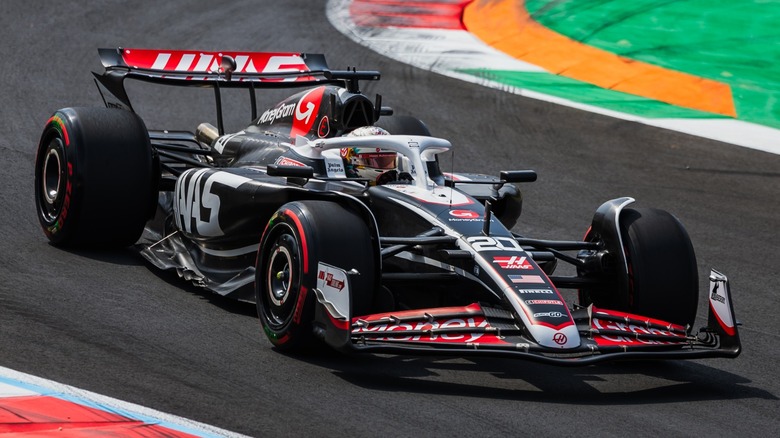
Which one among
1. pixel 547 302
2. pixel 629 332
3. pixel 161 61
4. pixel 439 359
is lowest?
pixel 439 359

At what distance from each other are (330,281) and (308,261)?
0.76 feet

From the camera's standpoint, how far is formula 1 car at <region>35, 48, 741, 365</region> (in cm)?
645

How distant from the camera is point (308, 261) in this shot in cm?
660

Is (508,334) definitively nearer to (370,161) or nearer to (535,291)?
(535,291)

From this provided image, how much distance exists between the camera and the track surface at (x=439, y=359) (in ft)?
19.3

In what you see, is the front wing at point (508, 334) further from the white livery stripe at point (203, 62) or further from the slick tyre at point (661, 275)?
the white livery stripe at point (203, 62)

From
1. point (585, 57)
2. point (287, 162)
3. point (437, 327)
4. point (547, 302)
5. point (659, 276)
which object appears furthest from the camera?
point (585, 57)

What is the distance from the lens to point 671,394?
667 cm

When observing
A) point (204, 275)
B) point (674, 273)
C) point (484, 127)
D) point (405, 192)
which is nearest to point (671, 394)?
point (674, 273)

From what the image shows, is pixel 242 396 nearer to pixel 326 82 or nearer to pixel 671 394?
pixel 671 394

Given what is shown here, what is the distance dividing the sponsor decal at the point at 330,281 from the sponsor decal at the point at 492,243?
36.5 inches

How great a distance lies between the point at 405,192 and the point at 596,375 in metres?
1.67

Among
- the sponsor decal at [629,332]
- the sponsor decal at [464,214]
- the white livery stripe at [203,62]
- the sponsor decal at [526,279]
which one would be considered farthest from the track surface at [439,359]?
the white livery stripe at [203,62]

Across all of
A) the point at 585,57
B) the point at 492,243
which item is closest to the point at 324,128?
the point at 492,243
